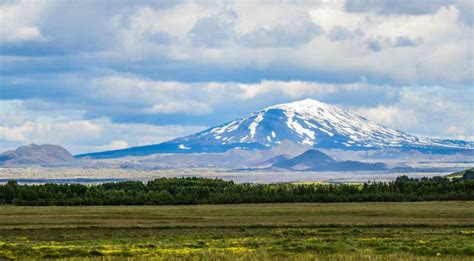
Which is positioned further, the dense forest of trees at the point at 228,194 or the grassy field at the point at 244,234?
the dense forest of trees at the point at 228,194

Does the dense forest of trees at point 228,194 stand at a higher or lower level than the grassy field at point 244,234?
higher

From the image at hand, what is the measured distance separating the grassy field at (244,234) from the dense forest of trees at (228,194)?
22.1 metres

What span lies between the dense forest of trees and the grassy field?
22128mm

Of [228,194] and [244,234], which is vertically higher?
[228,194]

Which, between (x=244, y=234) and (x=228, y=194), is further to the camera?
(x=228, y=194)

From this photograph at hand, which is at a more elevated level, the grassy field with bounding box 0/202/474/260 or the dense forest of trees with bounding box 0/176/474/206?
the dense forest of trees with bounding box 0/176/474/206

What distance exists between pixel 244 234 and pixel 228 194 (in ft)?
205

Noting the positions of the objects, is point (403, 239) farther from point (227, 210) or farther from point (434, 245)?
point (227, 210)

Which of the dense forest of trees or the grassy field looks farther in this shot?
the dense forest of trees

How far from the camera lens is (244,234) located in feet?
204

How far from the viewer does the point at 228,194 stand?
124500 millimetres

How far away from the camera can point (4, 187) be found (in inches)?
5054

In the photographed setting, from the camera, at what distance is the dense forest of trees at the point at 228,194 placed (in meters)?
121

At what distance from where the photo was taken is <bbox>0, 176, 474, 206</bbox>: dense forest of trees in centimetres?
12075
